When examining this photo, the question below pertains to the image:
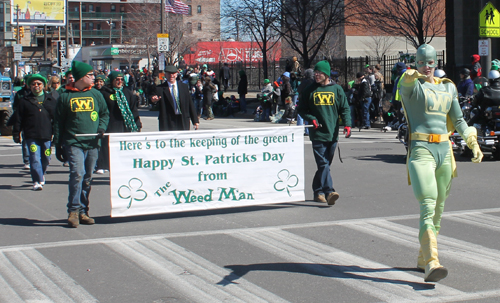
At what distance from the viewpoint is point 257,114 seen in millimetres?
25766

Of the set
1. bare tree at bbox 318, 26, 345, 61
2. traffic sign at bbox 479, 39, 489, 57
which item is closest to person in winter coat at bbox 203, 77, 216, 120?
traffic sign at bbox 479, 39, 489, 57

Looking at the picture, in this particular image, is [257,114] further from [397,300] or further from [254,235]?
[397,300]

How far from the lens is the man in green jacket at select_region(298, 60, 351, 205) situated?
8867mm

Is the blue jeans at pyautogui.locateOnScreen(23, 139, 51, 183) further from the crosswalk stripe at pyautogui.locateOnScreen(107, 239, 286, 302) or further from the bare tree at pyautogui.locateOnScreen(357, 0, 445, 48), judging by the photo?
the bare tree at pyautogui.locateOnScreen(357, 0, 445, 48)

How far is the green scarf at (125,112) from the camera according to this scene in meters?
11.1

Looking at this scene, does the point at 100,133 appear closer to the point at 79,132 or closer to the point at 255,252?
the point at 79,132

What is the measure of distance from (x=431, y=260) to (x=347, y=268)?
0.92 metres

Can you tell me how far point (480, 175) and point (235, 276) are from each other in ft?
24.1

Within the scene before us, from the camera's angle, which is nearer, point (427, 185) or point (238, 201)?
point (427, 185)

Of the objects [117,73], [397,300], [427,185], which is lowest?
[397,300]

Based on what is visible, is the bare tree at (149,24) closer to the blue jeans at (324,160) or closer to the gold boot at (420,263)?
the blue jeans at (324,160)

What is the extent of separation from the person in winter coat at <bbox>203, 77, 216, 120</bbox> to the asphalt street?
1741 cm

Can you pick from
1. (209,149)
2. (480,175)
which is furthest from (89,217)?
(480,175)

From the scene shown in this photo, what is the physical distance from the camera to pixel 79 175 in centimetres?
781
